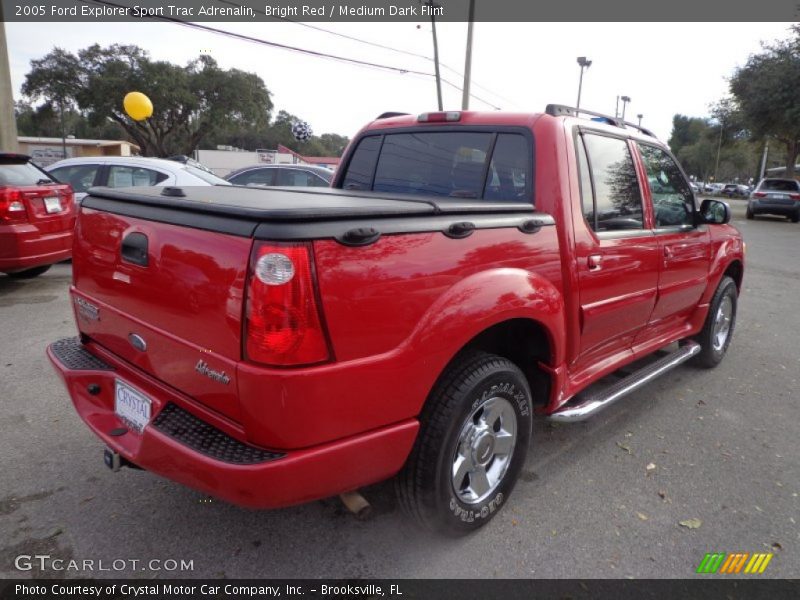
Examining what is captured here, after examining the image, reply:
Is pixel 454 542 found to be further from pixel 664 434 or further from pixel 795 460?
pixel 795 460

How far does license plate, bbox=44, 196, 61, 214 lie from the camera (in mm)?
6234

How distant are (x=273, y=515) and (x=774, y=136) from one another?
32992mm

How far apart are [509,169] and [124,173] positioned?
265 inches

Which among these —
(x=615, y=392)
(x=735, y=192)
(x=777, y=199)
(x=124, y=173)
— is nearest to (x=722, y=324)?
(x=615, y=392)

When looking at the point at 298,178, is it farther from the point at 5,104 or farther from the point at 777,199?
the point at 777,199

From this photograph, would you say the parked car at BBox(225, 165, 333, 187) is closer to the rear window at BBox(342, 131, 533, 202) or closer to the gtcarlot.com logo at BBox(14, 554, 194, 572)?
the rear window at BBox(342, 131, 533, 202)

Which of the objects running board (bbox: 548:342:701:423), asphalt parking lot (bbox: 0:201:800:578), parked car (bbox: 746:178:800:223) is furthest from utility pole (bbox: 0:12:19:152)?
parked car (bbox: 746:178:800:223)

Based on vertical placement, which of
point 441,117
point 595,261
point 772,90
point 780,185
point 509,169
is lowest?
point 595,261

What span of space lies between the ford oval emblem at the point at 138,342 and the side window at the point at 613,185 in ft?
7.43

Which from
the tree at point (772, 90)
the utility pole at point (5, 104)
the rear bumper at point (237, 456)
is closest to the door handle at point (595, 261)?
the rear bumper at point (237, 456)

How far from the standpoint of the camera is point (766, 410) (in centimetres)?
401

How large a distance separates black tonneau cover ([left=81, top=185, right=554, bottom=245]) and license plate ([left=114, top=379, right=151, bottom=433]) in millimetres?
721

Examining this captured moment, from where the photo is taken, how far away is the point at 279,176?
33.9 feet

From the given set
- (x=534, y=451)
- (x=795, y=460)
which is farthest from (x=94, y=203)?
(x=795, y=460)
